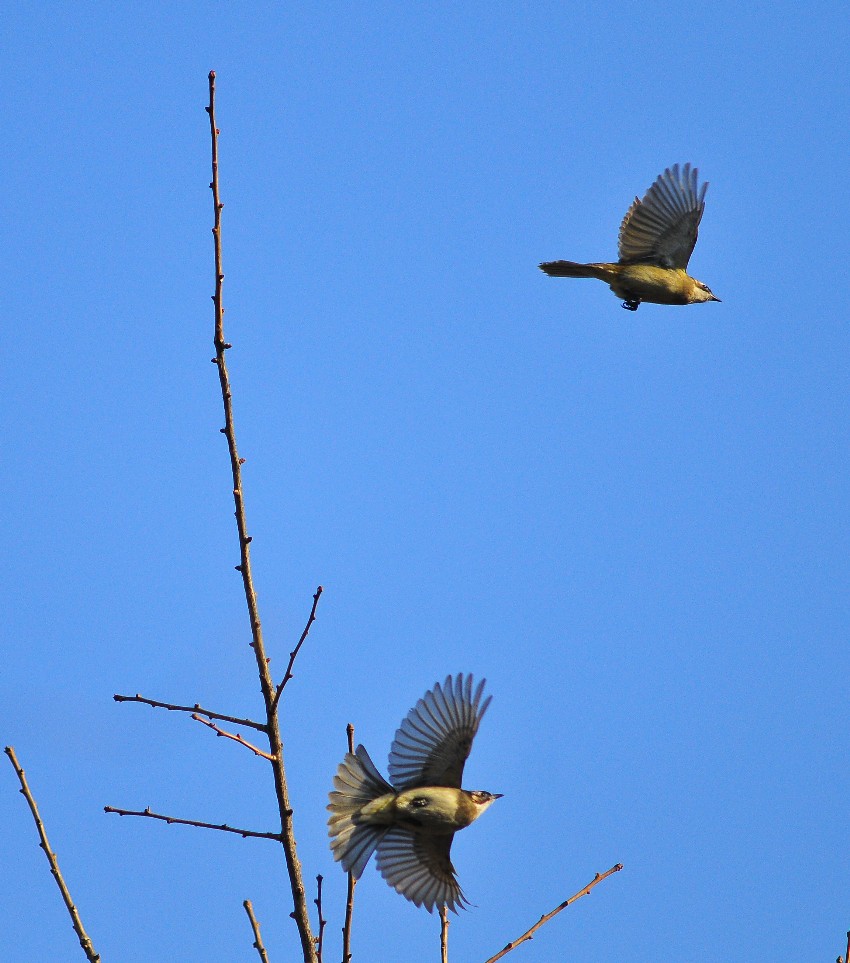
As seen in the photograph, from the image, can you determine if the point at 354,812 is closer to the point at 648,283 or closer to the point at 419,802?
the point at 419,802

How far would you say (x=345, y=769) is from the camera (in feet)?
21.0

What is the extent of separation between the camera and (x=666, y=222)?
1066cm

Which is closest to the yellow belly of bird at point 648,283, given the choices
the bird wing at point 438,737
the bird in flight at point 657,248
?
the bird in flight at point 657,248

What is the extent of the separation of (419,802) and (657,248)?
5926mm

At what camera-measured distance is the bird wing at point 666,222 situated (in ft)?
34.4

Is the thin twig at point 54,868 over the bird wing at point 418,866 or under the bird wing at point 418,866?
under

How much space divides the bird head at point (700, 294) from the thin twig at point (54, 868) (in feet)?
27.4

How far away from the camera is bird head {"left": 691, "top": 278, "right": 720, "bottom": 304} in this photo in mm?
11047

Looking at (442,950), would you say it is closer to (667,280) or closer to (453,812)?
(453,812)

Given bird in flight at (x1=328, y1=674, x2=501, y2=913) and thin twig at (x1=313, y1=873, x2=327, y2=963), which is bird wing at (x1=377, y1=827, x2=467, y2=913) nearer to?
bird in flight at (x1=328, y1=674, x2=501, y2=913)

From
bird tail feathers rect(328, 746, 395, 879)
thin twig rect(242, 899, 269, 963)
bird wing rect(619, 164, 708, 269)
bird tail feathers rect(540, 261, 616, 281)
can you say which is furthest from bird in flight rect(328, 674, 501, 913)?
bird wing rect(619, 164, 708, 269)

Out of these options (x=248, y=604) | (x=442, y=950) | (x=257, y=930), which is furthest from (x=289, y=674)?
(x=442, y=950)

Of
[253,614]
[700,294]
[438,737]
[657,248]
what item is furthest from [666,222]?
[253,614]

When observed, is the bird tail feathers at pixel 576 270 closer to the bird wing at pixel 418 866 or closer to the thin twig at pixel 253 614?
the bird wing at pixel 418 866
